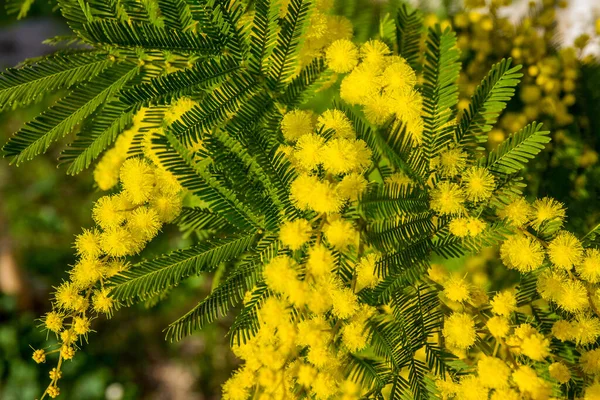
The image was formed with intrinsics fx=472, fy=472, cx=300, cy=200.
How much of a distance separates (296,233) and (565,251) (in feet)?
2.04

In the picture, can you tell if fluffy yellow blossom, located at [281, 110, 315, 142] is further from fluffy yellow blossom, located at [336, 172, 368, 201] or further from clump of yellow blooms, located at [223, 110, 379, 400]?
fluffy yellow blossom, located at [336, 172, 368, 201]

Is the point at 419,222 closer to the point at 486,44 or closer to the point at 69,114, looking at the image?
the point at 69,114

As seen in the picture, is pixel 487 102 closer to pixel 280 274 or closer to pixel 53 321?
pixel 280 274

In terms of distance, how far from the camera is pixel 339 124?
3.70 feet

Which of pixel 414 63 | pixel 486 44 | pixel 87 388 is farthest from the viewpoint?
pixel 87 388

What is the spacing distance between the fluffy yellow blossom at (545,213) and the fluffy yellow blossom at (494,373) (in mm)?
345

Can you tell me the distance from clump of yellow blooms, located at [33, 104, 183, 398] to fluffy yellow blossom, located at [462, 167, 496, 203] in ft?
2.37

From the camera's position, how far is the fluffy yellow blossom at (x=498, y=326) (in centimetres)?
106

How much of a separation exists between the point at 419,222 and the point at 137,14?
88cm

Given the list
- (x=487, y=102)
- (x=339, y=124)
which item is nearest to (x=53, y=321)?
(x=339, y=124)

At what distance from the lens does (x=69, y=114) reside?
122cm

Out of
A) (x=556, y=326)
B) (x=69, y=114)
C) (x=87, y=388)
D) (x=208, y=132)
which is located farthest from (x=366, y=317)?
(x=87, y=388)

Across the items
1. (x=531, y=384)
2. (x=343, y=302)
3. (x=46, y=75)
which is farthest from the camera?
(x=46, y=75)

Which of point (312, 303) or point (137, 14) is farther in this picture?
point (137, 14)
